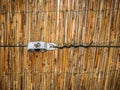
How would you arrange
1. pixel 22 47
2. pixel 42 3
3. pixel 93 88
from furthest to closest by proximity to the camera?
pixel 93 88, pixel 22 47, pixel 42 3

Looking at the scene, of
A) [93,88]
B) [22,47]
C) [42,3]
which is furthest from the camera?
[93,88]

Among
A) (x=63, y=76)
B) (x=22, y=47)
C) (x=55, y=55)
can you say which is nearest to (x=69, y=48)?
(x=55, y=55)

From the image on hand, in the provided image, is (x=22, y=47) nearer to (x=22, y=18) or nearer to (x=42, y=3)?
(x=22, y=18)

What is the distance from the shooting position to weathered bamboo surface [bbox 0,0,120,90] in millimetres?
2756

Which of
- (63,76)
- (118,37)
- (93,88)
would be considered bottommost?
(93,88)

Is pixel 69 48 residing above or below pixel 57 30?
below

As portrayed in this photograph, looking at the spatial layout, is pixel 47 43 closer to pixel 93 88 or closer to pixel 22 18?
pixel 22 18

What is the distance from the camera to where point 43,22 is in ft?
9.17

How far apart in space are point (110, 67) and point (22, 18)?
4.50ft

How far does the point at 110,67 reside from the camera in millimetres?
3039

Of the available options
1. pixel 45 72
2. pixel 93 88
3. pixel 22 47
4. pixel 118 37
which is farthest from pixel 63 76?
pixel 118 37

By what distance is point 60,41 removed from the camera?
2.88 meters

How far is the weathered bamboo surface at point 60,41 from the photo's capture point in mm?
2756

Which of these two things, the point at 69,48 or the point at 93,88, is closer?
the point at 69,48
